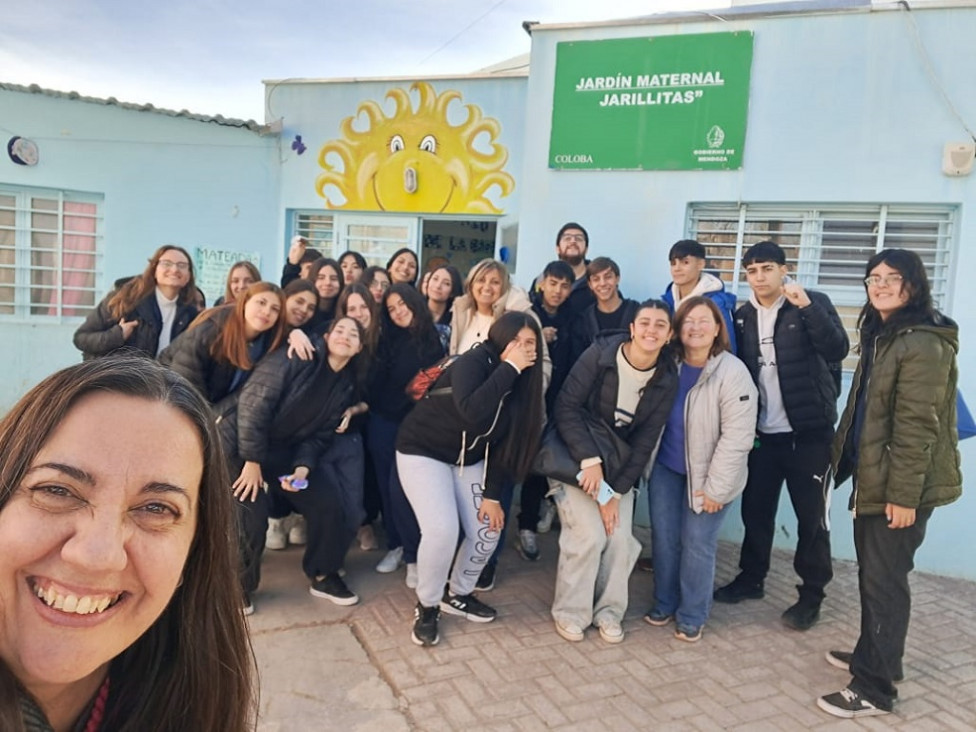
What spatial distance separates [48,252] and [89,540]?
7558mm

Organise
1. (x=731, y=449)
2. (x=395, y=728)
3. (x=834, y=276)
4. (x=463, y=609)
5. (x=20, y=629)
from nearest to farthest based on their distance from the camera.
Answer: (x=20, y=629), (x=395, y=728), (x=731, y=449), (x=463, y=609), (x=834, y=276)

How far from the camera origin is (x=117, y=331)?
4.09 m

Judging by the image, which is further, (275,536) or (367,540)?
(367,540)

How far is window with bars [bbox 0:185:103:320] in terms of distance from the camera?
6.97 m

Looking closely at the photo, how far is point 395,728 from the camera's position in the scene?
275 centimetres

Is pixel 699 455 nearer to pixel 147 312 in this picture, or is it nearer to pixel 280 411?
pixel 280 411

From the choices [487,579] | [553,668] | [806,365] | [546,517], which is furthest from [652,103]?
[553,668]

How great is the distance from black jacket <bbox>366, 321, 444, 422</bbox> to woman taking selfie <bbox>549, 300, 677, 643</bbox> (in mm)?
968

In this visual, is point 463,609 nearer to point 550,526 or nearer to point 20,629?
point 550,526

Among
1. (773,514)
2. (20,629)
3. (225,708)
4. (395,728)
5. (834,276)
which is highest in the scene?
(834,276)

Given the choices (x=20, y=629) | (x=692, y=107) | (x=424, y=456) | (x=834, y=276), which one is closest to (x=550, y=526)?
(x=424, y=456)

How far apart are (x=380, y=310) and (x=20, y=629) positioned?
130 inches

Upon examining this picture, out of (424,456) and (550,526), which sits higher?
(424,456)

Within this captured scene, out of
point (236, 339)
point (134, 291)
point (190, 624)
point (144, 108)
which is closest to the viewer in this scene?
point (190, 624)
